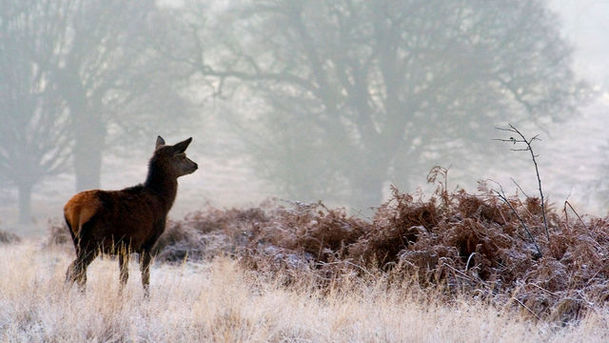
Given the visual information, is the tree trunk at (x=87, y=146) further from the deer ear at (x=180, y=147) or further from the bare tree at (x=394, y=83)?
the deer ear at (x=180, y=147)

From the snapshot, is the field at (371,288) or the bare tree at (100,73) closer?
the field at (371,288)

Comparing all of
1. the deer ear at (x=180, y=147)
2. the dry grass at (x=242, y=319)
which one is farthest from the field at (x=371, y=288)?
the deer ear at (x=180, y=147)

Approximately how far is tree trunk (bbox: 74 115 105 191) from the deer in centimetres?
2061

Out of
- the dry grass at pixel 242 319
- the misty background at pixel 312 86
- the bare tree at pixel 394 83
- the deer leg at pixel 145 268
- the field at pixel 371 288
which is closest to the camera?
the dry grass at pixel 242 319

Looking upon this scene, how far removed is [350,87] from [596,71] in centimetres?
3785

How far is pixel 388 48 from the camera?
26.5 m

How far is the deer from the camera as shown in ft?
18.0

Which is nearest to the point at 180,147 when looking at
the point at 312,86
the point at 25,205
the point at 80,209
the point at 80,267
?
the point at 80,209

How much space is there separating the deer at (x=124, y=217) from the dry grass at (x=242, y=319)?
10.0 inches

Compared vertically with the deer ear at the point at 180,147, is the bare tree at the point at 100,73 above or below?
above

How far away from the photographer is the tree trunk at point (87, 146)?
25625 mm

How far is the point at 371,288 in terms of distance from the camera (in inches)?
248

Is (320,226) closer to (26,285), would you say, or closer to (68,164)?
(26,285)

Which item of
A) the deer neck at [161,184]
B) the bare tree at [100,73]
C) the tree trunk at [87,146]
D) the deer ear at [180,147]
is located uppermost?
the bare tree at [100,73]
